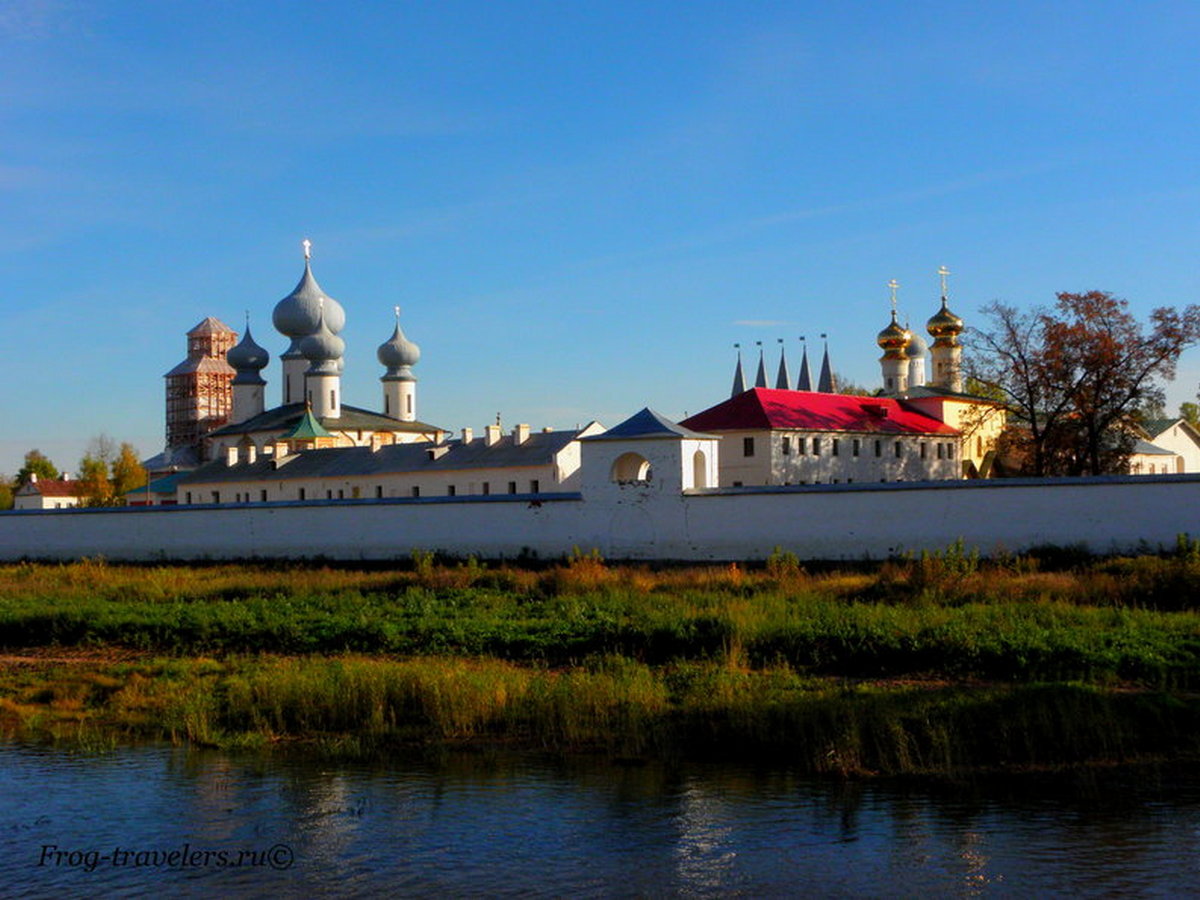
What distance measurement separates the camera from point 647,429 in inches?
1070

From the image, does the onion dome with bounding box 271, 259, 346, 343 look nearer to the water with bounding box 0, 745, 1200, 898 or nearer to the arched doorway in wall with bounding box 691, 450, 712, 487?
the arched doorway in wall with bounding box 691, 450, 712, 487

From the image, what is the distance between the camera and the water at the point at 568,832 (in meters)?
8.78

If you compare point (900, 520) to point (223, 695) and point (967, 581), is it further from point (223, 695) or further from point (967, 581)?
point (223, 695)

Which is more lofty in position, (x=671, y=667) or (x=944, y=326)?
(x=944, y=326)

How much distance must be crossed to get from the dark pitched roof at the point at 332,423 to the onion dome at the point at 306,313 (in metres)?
3.66

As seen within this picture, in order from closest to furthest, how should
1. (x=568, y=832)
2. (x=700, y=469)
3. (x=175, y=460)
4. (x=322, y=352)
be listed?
(x=568, y=832) → (x=700, y=469) → (x=322, y=352) → (x=175, y=460)

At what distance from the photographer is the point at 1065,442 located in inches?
1528

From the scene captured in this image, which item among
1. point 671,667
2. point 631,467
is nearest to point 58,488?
point 631,467

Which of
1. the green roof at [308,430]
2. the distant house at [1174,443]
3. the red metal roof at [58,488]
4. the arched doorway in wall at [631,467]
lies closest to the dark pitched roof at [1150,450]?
the distant house at [1174,443]

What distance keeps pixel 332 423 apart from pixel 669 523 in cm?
3622

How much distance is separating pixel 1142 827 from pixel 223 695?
9.02m

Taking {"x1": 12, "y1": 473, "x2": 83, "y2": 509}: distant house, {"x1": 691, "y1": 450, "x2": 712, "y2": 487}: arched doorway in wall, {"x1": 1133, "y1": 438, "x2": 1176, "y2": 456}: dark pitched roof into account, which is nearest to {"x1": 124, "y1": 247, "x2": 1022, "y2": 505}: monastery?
{"x1": 691, "y1": 450, "x2": 712, "y2": 487}: arched doorway in wall

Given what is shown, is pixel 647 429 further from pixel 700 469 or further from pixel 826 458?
pixel 826 458

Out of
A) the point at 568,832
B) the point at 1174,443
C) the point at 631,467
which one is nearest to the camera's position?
the point at 568,832
